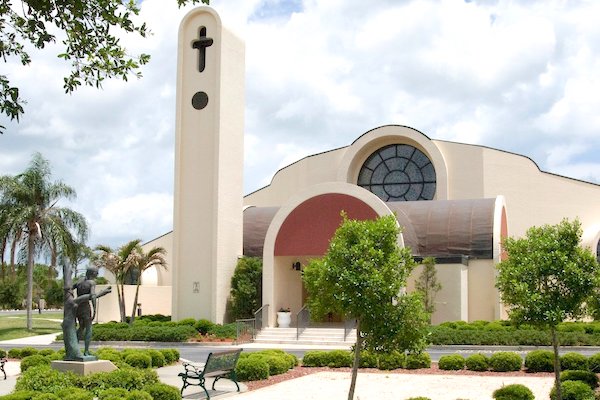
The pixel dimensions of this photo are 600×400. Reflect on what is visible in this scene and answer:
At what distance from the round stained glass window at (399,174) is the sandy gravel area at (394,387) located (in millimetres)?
23478

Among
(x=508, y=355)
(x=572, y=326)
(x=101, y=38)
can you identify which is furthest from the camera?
(x=572, y=326)

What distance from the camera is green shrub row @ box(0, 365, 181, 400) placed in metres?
12.5

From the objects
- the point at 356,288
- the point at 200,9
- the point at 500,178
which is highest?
the point at 200,9

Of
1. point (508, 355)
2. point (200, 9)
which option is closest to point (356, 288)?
point (508, 355)

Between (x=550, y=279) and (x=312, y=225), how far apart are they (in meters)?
20.1

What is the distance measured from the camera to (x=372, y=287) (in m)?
12.5

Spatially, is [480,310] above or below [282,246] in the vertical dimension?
below

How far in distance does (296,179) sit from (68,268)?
98.3 feet

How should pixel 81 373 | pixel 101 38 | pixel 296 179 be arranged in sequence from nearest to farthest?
pixel 101 38 < pixel 81 373 < pixel 296 179

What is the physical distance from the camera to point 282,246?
109 ft

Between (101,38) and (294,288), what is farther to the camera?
(294,288)

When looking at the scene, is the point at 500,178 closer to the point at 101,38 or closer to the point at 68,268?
the point at 68,268

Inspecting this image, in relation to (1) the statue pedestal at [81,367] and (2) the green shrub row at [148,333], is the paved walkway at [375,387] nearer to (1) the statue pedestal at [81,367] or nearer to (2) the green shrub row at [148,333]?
(1) the statue pedestal at [81,367]

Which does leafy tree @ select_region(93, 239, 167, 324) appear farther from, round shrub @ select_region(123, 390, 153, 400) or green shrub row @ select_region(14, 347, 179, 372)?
round shrub @ select_region(123, 390, 153, 400)
